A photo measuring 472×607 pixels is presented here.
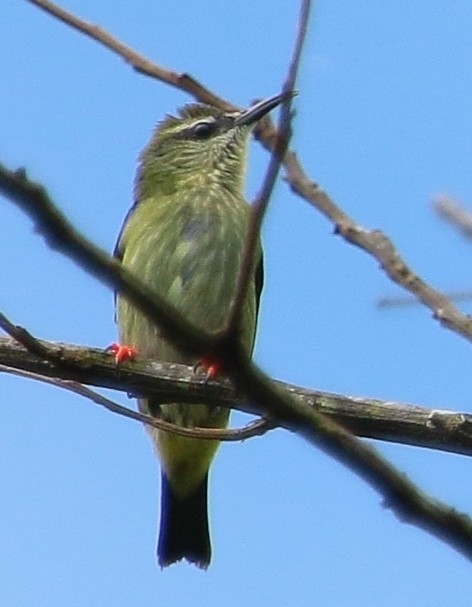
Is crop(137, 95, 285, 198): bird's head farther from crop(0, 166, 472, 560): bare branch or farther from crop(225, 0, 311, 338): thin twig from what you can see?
crop(0, 166, 472, 560): bare branch

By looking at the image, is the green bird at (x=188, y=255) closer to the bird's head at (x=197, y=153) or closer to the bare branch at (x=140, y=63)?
the bird's head at (x=197, y=153)

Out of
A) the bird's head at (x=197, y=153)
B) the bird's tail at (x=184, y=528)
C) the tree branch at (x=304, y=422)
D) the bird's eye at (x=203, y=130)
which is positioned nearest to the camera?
the tree branch at (x=304, y=422)

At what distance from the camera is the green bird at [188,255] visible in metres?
4.49

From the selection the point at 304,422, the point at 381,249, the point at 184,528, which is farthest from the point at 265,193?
the point at 184,528

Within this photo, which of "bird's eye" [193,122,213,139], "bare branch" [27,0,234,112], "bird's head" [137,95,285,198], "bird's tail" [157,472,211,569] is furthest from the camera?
"bird's eye" [193,122,213,139]

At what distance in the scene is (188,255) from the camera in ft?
15.1

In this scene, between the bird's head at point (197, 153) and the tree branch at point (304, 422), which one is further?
the bird's head at point (197, 153)

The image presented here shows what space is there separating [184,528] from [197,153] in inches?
65.4

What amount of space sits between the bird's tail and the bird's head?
1.29 metres

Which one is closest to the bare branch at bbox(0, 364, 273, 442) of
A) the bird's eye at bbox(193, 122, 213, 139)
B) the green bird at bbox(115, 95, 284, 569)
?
the green bird at bbox(115, 95, 284, 569)

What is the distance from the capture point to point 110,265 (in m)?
1.19

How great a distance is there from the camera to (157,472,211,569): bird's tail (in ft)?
16.6

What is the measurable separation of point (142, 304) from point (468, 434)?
119 cm

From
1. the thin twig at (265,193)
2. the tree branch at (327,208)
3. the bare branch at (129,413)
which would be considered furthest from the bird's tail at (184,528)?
the thin twig at (265,193)
